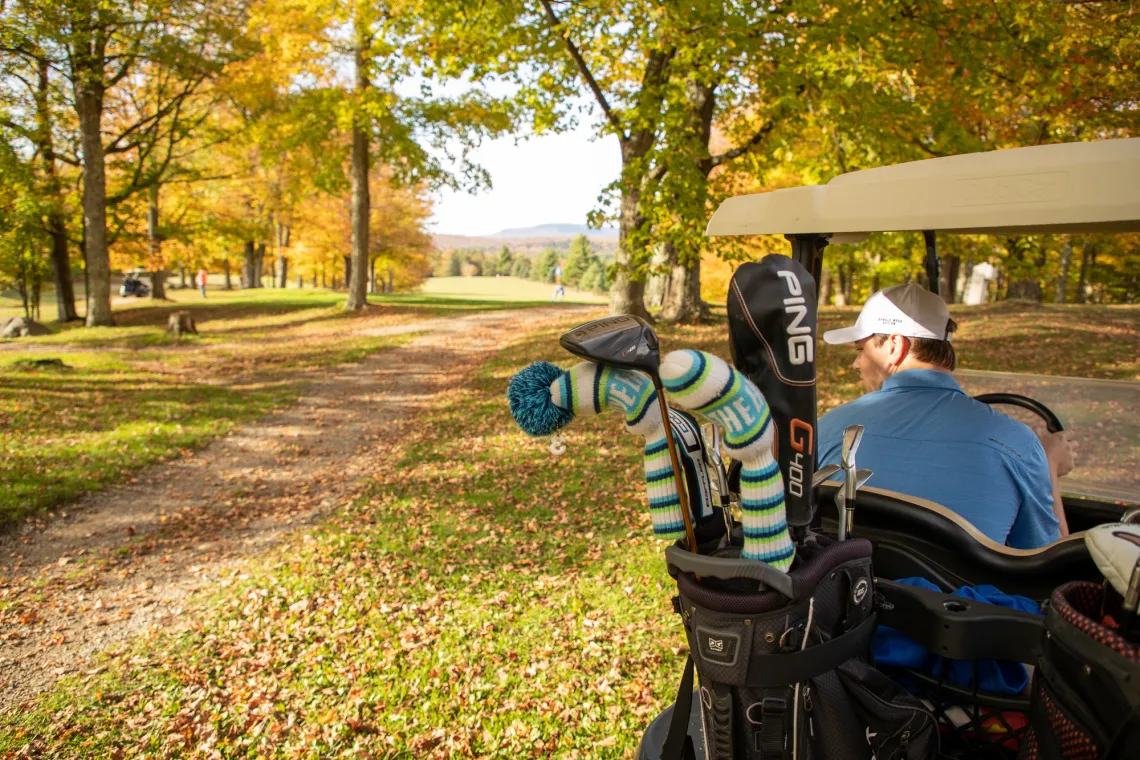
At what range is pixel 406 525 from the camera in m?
6.55

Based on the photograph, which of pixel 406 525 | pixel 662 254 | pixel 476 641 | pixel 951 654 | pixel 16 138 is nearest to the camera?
pixel 951 654

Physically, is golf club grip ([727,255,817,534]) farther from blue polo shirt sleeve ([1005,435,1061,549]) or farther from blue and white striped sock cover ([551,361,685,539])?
blue polo shirt sleeve ([1005,435,1061,549])

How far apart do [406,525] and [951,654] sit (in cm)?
528

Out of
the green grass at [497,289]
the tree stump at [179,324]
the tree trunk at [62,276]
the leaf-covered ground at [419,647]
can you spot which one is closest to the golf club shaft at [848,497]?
the leaf-covered ground at [419,647]

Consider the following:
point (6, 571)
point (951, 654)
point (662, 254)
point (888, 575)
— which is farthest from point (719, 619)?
point (662, 254)

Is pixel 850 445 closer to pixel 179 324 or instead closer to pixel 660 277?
pixel 660 277

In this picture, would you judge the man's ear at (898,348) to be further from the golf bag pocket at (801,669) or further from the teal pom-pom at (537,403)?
the teal pom-pom at (537,403)

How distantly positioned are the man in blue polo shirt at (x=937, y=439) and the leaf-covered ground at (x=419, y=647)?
6.53ft

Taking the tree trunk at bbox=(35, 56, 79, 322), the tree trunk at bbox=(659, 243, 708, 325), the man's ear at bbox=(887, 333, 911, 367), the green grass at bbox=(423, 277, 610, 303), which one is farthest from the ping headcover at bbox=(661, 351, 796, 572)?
the green grass at bbox=(423, 277, 610, 303)

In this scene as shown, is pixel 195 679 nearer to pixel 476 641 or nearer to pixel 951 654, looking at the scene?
pixel 476 641

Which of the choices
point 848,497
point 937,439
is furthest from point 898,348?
point 848,497

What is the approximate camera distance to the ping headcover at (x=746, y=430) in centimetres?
153

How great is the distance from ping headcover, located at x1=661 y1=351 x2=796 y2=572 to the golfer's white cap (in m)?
1.45

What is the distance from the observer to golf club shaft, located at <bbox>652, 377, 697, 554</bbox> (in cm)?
162
